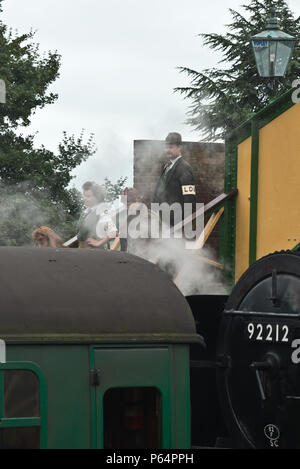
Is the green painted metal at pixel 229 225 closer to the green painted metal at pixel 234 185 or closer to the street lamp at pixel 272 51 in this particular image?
the green painted metal at pixel 234 185

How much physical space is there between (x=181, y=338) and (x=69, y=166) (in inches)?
785

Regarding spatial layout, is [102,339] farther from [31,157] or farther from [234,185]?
[31,157]

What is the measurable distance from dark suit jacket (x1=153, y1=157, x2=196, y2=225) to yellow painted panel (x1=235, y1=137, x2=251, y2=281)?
0.56m

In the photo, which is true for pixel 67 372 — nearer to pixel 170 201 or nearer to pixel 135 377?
pixel 135 377

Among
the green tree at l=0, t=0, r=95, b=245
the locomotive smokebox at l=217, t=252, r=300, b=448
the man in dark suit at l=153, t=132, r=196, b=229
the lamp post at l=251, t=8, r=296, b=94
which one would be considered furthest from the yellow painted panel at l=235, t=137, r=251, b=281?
the green tree at l=0, t=0, r=95, b=245

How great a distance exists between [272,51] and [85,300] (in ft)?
17.9

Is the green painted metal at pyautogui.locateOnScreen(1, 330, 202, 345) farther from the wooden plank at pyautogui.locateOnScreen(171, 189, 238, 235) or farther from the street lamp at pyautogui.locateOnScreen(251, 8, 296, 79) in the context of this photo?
the street lamp at pyautogui.locateOnScreen(251, 8, 296, 79)

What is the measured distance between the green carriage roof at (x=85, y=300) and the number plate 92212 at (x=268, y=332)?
1.70 ft

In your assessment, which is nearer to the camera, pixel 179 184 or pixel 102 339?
pixel 102 339

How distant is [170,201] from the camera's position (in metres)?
8.44

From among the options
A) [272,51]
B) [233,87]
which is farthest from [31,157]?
[272,51]

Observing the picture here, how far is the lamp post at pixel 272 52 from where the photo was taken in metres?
9.30

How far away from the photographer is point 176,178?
8.28m

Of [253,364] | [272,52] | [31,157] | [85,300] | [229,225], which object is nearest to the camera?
[85,300]
